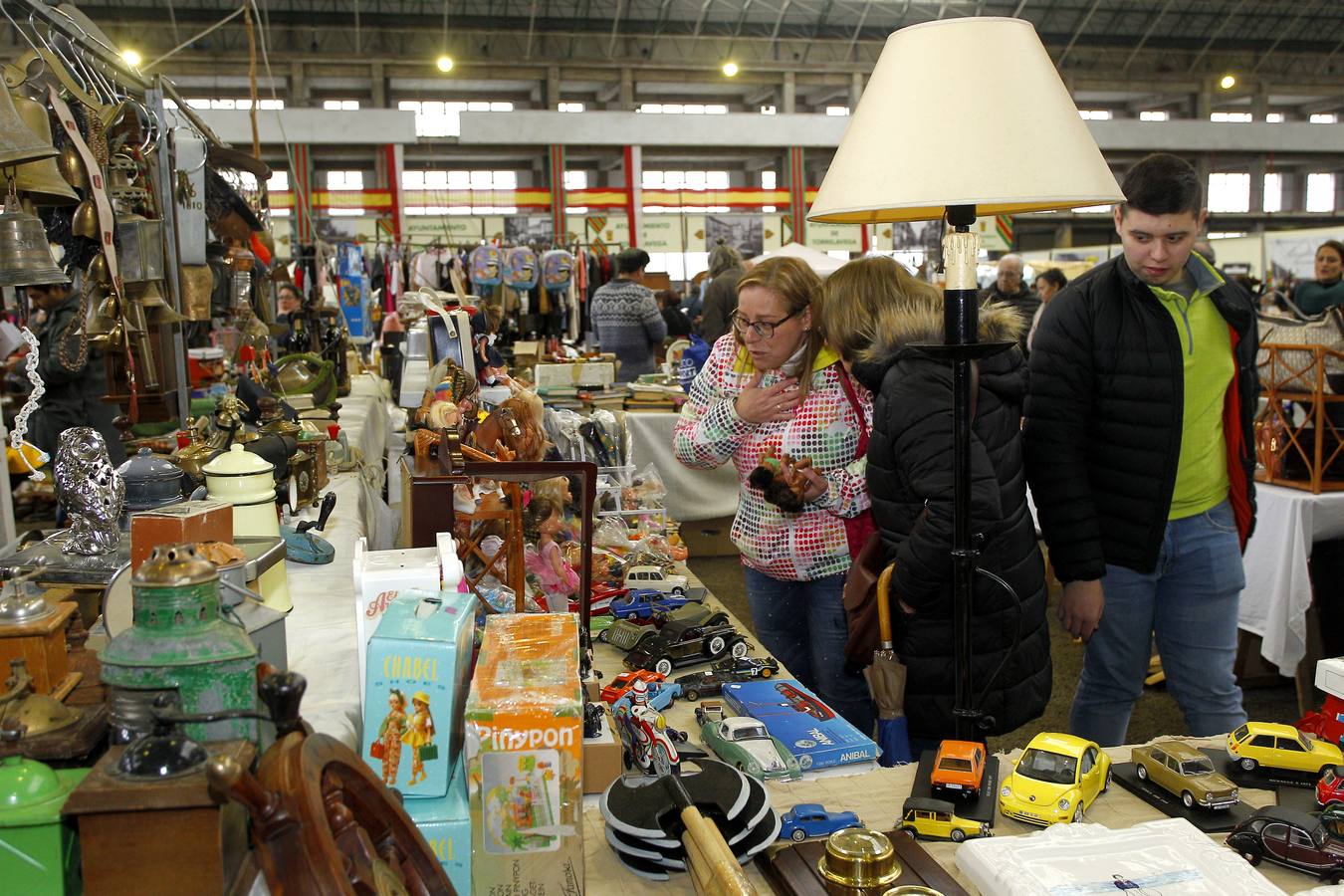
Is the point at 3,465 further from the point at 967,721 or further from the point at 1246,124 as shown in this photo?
the point at 1246,124

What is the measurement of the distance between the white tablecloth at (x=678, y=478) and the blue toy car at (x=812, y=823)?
4.27m

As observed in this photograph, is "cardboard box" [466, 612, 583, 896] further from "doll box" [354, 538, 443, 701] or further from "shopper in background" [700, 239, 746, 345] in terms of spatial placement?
"shopper in background" [700, 239, 746, 345]

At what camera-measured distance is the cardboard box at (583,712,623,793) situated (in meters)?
1.43

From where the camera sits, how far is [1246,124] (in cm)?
1745

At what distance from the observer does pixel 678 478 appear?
5.76m

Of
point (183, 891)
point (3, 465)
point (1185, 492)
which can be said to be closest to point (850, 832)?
point (183, 891)

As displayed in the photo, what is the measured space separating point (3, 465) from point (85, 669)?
144 centimetres

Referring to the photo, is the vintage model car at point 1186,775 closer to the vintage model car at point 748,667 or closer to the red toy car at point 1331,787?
the red toy car at point 1331,787

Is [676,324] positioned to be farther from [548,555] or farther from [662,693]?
[662,693]

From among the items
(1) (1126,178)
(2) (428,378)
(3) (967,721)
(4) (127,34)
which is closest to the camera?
(3) (967,721)

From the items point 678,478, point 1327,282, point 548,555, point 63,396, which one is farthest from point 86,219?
point 1327,282

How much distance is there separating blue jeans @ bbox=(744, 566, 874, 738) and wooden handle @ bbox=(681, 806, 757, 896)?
51.0 inches

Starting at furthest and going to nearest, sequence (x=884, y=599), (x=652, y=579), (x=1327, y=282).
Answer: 1. (x=1327, y=282)
2. (x=652, y=579)
3. (x=884, y=599)

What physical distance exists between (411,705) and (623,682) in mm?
772
